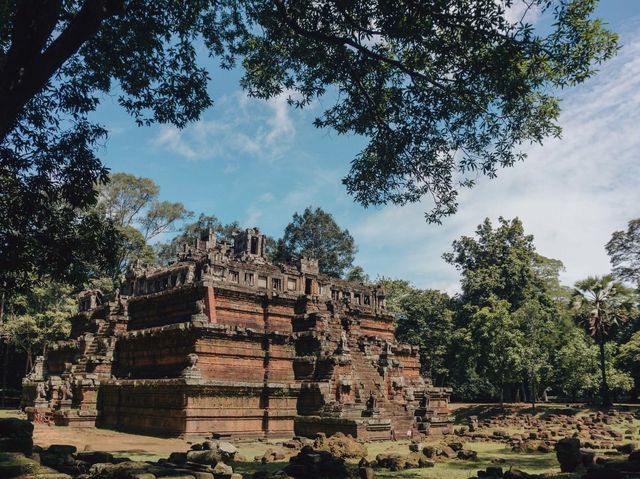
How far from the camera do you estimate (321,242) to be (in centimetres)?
6488

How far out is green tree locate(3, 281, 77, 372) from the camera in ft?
138

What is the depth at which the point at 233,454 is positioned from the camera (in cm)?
1556

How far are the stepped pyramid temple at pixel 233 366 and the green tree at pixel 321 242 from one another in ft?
98.8

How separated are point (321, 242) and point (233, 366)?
136 feet

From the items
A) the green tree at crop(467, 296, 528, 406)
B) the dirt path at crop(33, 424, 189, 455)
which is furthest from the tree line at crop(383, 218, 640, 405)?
the dirt path at crop(33, 424, 189, 455)

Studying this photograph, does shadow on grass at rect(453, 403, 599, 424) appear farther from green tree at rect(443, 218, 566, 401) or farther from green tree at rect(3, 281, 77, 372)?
green tree at rect(3, 281, 77, 372)

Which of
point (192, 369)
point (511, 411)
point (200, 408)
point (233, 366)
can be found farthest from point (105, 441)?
point (511, 411)

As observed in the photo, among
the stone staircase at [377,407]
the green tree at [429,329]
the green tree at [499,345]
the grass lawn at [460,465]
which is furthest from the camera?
the green tree at [429,329]

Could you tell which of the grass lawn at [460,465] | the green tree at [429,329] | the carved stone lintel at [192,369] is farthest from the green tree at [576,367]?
the carved stone lintel at [192,369]

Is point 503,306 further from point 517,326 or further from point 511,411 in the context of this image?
point 511,411

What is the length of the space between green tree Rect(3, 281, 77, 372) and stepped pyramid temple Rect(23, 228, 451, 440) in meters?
9.41

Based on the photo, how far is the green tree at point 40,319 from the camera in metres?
42.0

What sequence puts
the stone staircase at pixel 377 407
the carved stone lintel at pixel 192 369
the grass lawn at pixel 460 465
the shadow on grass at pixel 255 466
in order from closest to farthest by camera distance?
the grass lawn at pixel 460 465 → the shadow on grass at pixel 255 466 → the carved stone lintel at pixel 192 369 → the stone staircase at pixel 377 407

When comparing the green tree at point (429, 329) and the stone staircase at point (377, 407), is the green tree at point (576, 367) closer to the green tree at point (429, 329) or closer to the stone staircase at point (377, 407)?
the green tree at point (429, 329)
